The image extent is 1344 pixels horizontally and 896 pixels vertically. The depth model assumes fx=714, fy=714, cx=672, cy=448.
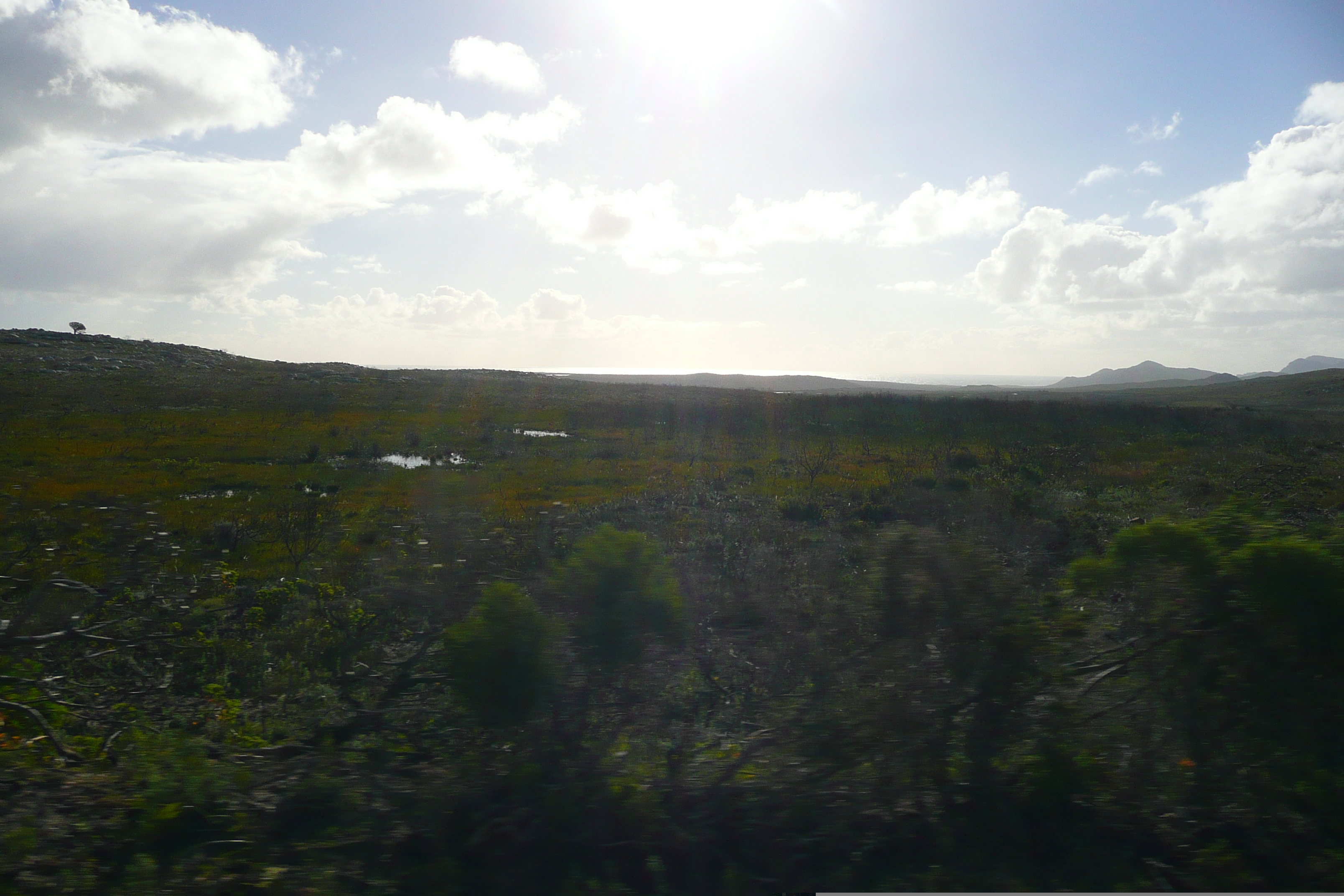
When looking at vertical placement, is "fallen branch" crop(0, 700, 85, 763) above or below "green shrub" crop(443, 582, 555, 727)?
below

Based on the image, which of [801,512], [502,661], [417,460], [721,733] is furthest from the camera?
[417,460]

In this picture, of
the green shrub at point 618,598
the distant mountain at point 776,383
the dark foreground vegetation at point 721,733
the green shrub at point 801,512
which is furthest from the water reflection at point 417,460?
the distant mountain at point 776,383

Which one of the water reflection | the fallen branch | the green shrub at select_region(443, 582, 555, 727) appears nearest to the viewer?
the green shrub at select_region(443, 582, 555, 727)

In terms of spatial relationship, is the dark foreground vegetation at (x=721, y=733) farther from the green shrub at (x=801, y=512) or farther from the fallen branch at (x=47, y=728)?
the green shrub at (x=801, y=512)

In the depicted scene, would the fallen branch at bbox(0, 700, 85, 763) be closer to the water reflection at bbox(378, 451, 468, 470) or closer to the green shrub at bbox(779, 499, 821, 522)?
the green shrub at bbox(779, 499, 821, 522)

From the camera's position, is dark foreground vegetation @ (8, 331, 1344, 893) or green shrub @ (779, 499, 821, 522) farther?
green shrub @ (779, 499, 821, 522)

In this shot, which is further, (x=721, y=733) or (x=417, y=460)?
(x=417, y=460)

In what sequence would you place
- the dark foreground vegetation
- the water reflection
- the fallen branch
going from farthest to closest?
the water reflection, the fallen branch, the dark foreground vegetation

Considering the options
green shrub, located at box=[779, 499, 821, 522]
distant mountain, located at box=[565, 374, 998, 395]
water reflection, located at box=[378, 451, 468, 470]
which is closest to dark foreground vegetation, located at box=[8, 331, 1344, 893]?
green shrub, located at box=[779, 499, 821, 522]

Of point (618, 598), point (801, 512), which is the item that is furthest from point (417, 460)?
point (618, 598)

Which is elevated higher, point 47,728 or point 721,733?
point 47,728

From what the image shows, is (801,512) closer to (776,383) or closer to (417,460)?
(417,460)

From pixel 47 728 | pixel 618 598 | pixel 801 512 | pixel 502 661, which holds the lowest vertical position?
pixel 801 512

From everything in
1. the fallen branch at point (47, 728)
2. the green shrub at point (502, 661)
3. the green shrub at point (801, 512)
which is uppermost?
the green shrub at point (502, 661)
